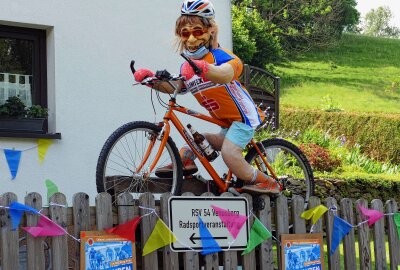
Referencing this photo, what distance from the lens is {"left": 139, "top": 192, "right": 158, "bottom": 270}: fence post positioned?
5410 millimetres

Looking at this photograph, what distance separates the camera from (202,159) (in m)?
6.18

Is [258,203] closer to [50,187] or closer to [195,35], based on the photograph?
[195,35]

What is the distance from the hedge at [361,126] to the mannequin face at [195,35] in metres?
15.4

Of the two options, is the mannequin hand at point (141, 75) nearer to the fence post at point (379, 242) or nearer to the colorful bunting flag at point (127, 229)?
the colorful bunting flag at point (127, 229)

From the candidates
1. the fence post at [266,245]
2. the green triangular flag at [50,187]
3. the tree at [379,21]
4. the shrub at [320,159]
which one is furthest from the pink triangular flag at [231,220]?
the tree at [379,21]

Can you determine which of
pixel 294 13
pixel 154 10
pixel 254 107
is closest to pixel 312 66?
pixel 294 13

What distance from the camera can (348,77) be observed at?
45438mm

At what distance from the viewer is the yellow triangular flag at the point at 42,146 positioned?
27.4ft

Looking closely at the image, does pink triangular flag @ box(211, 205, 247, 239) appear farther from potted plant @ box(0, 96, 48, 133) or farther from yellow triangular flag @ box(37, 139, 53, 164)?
potted plant @ box(0, 96, 48, 133)

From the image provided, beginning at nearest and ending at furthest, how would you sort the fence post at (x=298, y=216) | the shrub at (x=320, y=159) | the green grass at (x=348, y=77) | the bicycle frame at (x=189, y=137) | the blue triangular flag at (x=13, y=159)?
1. the bicycle frame at (x=189, y=137)
2. the fence post at (x=298, y=216)
3. the blue triangular flag at (x=13, y=159)
4. the shrub at (x=320, y=159)
5. the green grass at (x=348, y=77)

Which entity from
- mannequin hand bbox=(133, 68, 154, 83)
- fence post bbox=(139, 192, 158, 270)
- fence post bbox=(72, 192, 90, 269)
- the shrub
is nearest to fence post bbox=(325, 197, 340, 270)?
fence post bbox=(139, 192, 158, 270)

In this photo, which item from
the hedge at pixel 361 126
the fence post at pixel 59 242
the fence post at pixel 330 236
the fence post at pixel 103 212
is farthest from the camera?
the hedge at pixel 361 126

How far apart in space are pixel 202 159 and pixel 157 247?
0.98 metres

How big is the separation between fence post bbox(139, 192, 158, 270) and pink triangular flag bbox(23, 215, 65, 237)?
2.03ft
